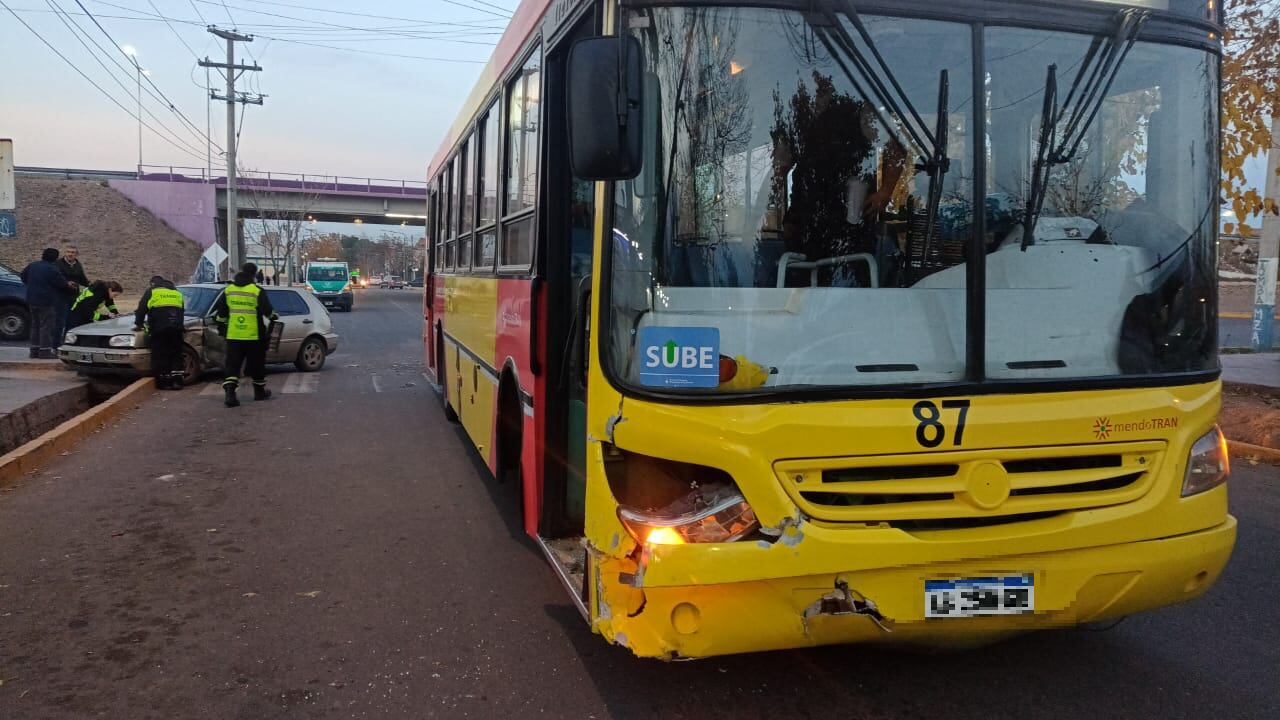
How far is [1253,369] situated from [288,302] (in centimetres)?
1570

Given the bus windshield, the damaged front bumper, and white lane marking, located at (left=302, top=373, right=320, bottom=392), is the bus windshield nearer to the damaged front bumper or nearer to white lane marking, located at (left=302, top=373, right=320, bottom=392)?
the damaged front bumper

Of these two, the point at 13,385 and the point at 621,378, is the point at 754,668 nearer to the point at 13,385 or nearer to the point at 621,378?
the point at 621,378

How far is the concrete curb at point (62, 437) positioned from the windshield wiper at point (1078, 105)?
307 inches

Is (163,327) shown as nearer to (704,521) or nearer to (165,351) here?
(165,351)

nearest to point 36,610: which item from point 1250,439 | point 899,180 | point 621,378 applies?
point 621,378

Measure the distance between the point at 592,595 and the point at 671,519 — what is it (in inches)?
20.5

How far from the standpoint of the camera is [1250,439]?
895cm

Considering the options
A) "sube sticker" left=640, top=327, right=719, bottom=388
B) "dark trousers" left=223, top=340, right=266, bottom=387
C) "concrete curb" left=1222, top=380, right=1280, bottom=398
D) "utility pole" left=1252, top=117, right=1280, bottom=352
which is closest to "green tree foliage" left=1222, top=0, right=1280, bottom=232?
"concrete curb" left=1222, top=380, right=1280, bottom=398

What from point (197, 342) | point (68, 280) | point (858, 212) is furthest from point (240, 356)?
point (858, 212)

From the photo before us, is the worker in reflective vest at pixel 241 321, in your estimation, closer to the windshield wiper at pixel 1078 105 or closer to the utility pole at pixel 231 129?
the windshield wiper at pixel 1078 105

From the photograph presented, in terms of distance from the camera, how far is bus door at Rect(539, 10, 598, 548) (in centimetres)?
454

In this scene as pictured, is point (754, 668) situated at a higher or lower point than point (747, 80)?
lower

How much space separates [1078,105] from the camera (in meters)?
3.36

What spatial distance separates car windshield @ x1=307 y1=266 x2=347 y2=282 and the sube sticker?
43.7 meters
